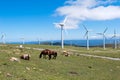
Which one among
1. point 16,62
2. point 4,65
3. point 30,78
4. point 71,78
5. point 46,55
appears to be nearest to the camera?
point 30,78

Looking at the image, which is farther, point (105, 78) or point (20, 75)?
point (105, 78)

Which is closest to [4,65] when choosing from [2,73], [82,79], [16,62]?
[16,62]

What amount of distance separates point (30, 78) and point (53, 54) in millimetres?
21738

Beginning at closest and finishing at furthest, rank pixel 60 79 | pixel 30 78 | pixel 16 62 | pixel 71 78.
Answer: pixel 30 78, pixel 60 79, pixel 71 78, pixel 16 62

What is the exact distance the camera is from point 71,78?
2620cm

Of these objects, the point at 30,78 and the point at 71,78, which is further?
the point at 71,78

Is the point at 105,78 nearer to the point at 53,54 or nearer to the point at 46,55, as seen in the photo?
the point at 53,54

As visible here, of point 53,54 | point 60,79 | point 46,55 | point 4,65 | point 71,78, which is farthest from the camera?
point 46,55

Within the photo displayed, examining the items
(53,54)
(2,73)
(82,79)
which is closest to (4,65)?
(2,73)

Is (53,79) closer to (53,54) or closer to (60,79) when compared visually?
(60,79)

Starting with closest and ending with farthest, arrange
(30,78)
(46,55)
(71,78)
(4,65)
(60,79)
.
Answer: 1. (30,78)
2. (60,79)
3. (71,78)
4. (4,65)
5. (46,55)

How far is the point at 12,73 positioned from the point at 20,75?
942mm

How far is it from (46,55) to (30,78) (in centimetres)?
2472

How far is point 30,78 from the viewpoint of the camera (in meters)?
22.2
